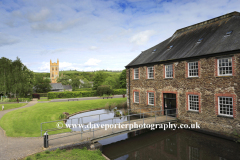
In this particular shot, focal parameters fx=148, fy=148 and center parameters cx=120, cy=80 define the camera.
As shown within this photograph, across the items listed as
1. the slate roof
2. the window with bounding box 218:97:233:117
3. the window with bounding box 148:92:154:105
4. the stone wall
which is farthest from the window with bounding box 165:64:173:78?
the window with bounding box 218:97:233:117

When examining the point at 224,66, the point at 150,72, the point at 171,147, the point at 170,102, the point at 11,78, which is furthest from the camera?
the point at 11,78

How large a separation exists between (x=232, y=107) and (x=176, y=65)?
608 cm

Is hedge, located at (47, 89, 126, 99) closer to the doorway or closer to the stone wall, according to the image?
the stone wall

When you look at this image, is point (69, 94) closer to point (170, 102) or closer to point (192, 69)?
point (170, 102)

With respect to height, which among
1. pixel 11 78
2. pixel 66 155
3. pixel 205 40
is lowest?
pixel 66 155

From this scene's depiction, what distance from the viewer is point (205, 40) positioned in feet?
48.1

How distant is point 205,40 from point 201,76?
3936 millimetres

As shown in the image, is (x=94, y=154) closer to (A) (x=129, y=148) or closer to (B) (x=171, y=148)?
(A) (x=129, y=148)

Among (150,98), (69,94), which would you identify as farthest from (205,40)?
(69,94)

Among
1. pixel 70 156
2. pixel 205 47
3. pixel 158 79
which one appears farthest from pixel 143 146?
pixel 205 47

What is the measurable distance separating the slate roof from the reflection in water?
7.08 meters

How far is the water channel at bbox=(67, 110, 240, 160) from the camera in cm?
920

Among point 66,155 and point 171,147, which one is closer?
point 66,155

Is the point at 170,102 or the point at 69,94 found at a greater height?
the point at 170,102
